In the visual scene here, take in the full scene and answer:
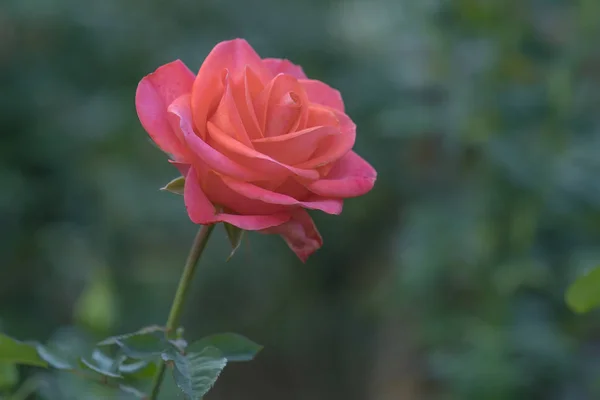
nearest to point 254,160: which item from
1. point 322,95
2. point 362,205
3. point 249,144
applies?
point 249,144

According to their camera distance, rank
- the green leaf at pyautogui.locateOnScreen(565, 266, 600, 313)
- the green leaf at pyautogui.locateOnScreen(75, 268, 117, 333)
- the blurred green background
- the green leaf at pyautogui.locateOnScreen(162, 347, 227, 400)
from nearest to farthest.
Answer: the green leaf at pyautogui.locateOnScreen(162, 347, 227, 400), the green leaf at pyautogui.locateOnScreen(565, 266, 600, 313), the green leaf at pyautogui.locateOnScreen(75, 268, 117, 333), the blurred green background

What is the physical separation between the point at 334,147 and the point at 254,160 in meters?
0.08

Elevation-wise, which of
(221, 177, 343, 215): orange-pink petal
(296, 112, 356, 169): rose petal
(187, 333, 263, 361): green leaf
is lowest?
(187, 333, 263, 361): green leaf

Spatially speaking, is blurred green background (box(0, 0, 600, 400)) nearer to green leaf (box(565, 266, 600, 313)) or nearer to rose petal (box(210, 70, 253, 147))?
rose petal (box(210, 70, 253, 147))

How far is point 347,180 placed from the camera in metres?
0.57

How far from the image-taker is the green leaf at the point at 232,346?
0.58 m

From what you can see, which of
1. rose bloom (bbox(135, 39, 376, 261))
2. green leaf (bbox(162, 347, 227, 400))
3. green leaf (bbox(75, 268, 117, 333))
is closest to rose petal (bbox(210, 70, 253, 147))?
rose bloom (bbox(135, 39, 376, 261))

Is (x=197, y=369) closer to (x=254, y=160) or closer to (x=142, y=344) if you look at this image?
(x=142, y=344)

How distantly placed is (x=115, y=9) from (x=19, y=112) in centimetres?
41

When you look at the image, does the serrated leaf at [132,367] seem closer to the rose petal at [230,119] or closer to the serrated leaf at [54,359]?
the serrated leaf at [54,359]

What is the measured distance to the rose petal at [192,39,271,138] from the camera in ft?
1.85

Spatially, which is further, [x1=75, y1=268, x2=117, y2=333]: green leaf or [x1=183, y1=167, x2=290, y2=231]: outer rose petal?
[x1=75, y1=268, x2=117, y2=333]: green leaf

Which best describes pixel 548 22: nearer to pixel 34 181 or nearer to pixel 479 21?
pixel 479 21

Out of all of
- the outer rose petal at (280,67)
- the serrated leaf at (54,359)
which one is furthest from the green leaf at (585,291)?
the serrated leaf at (54,359)
